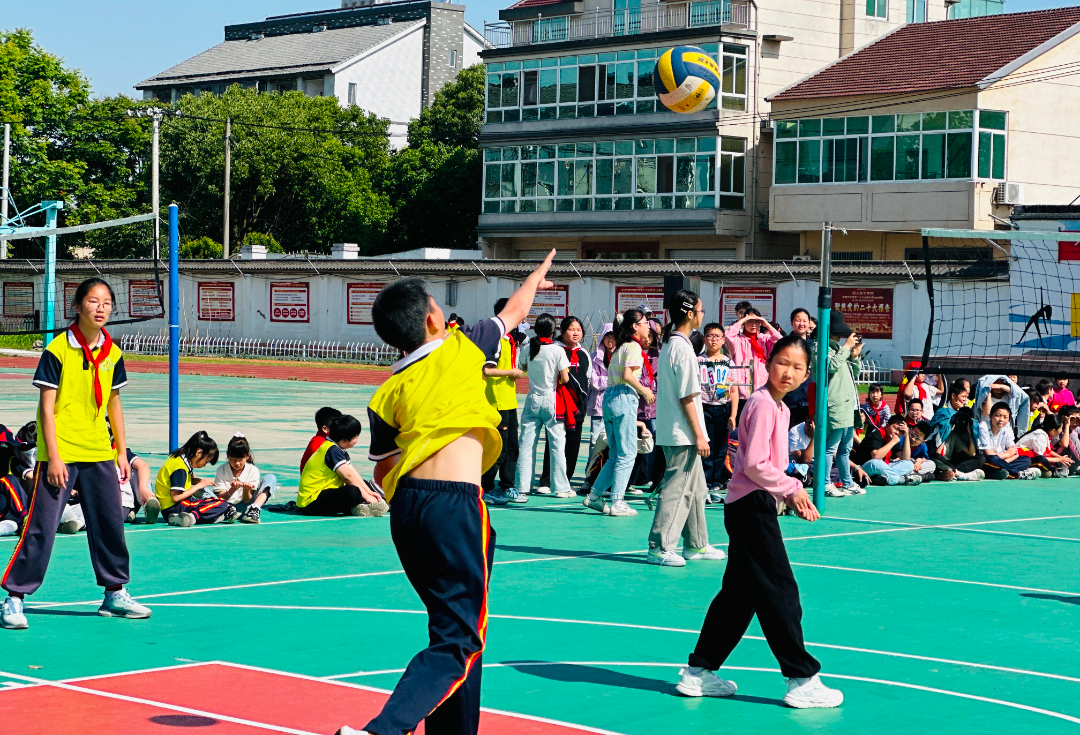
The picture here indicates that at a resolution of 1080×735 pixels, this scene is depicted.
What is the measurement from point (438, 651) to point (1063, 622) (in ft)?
17.2

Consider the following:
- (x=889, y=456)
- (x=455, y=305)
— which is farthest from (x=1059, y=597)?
(x=455, y=305)

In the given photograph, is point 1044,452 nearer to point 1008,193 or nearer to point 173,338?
point 173,338

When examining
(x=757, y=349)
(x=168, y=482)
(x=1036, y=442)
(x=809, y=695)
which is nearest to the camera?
(x=809, y=695)

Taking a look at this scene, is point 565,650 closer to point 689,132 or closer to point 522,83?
point 689,132

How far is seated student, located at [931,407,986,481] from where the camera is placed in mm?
18375

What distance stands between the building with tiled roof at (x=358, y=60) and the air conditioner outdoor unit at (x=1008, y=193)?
136 ft

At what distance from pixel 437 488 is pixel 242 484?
827 cm

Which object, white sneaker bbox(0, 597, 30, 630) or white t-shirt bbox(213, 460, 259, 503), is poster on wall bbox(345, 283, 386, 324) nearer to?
white t-shirt bbox(213, 460, 259, 503)

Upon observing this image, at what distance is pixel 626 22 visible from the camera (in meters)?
53.6

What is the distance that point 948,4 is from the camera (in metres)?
56.2

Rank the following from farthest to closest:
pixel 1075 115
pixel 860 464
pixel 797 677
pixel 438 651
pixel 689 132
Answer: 1. pixel 689 132
2. pixel 1075 115
3. pixel 860 464
4. pixel 797 677
5. pixel 438 651

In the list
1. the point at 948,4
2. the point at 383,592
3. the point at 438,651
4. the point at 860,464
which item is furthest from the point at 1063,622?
the point at 948,4

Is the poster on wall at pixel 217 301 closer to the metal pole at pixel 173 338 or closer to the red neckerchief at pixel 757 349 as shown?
the metal pole at pixel 173 338

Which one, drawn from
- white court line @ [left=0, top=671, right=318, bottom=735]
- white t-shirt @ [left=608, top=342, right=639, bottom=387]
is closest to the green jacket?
white t-shirt @ [left=608, top=342, right=639, bottom=387]
